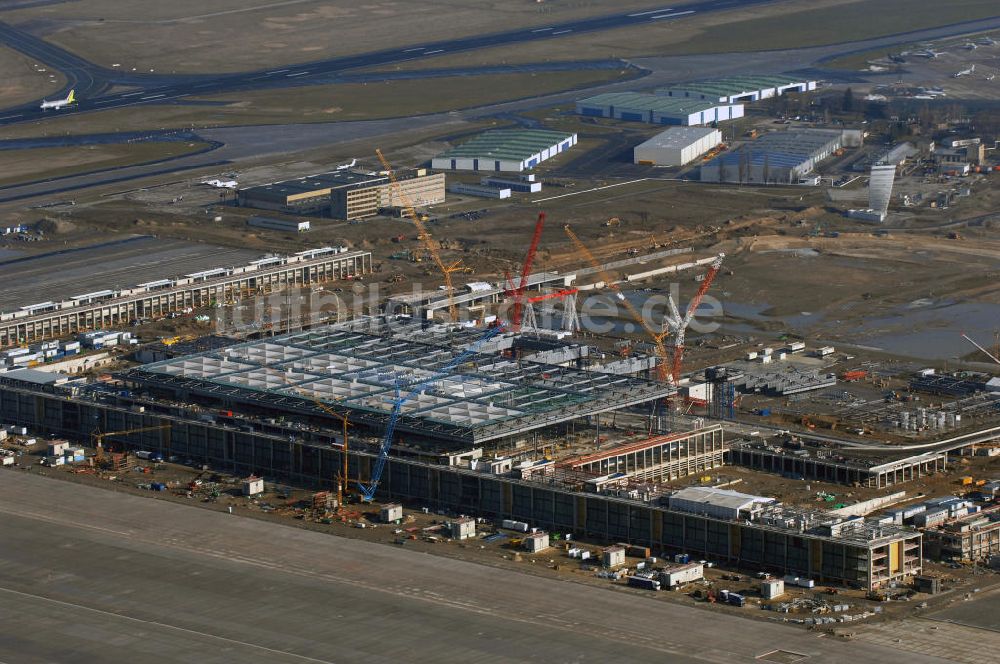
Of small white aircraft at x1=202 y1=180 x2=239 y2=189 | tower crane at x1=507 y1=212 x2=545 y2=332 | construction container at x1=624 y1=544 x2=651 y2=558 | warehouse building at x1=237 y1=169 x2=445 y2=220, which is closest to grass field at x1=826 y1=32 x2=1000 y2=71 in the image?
warehouse building at x1=237 y1=169 x2=445 y2=220

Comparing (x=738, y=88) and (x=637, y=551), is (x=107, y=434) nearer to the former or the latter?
(x=637, y=551)

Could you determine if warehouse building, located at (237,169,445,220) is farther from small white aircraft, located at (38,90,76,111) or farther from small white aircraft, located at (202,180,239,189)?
small white aircraft, located at (38,90,76,111)

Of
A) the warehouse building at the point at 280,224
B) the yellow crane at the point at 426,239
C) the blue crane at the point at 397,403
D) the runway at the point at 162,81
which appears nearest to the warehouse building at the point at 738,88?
the yellow crane at the point at 426,239

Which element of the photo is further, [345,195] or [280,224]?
[345,195]

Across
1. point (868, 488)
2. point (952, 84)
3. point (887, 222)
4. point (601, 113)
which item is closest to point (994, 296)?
point (887, 222)

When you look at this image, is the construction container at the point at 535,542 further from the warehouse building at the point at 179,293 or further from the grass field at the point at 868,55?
the grass field at the point at 868,55

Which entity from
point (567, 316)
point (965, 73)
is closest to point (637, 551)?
point (567, 316)

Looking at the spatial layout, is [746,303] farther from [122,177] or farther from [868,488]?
[122,177]
